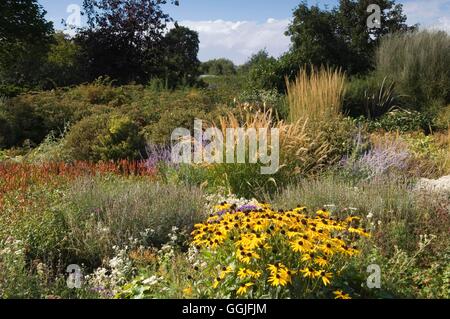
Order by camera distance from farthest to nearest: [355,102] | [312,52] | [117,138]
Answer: [312,52], [355,102], [117,138]

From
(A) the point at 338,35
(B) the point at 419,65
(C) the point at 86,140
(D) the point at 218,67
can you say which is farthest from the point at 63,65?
(D) the point at 218,67

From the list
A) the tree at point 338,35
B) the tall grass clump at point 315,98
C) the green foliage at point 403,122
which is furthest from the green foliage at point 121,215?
the tree at point 338,35

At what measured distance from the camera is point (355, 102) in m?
13.4

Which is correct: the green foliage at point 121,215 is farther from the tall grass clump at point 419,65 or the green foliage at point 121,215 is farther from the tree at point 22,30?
the tall grass clump at point 419,65

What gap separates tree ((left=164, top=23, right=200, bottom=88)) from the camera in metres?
21.6

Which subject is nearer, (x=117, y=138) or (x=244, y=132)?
(x=244, y=132)

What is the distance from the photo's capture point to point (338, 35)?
1903 cm

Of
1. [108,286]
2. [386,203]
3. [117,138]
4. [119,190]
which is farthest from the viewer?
[117,138]

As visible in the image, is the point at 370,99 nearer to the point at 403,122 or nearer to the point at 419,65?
the point at 403,122

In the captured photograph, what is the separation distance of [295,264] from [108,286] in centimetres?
148

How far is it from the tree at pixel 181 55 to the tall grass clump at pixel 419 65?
24.1 feet

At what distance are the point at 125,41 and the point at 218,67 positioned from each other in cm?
1464

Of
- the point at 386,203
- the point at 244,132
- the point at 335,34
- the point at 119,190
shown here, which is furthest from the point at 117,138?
the point at 335,34

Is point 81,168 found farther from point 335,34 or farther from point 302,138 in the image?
point 335,34
